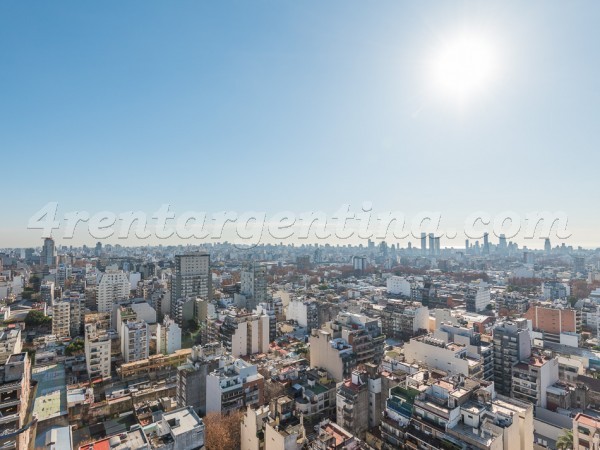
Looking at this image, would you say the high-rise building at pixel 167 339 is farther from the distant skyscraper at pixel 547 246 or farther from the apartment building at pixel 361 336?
the distant skyscraper at pixel 547 246

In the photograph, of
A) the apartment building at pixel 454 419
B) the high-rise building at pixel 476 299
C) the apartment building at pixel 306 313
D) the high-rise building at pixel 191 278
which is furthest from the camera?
the high-rise building at pixel 476 299

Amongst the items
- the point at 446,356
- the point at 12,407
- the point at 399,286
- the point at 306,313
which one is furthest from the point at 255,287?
the point at 12,407

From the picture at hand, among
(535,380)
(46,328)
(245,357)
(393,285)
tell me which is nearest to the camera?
(535,380)

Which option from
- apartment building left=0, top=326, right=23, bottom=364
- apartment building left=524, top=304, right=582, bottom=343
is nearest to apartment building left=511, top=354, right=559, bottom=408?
apartment building left=524, top=304, right=582, bottom=343

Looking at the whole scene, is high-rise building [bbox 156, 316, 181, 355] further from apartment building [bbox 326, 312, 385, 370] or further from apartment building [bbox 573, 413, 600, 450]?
apartment building [bbox 573, 413, 600, 450]

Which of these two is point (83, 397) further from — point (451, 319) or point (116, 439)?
point (451, 319)

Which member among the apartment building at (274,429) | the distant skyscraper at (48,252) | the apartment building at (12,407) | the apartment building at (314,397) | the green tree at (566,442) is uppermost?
the distant skyscraper at (48,252)

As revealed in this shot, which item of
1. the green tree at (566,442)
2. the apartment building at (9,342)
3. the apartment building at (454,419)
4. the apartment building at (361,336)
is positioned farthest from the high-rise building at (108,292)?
the green tree at (566,442)

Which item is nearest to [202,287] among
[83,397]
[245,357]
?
[245,357]
